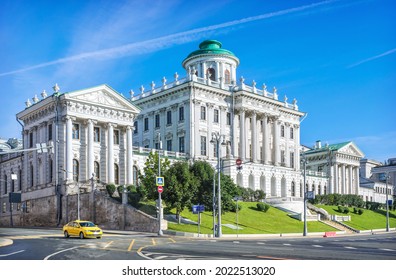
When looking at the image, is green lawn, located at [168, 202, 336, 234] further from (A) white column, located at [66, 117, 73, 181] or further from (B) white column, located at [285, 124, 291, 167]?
(B) white column, located at [285, 124, 291, 167]

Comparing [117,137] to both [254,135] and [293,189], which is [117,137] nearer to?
[254,135]

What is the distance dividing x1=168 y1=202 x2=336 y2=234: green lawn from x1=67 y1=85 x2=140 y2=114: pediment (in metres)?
15.6

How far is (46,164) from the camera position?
6025cm

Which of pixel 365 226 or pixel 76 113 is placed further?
pixel 365 226

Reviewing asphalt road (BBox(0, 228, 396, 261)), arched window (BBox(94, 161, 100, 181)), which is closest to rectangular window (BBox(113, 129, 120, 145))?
arched window (BBox(94, 161, 100, 181))

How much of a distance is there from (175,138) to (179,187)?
28383 mm

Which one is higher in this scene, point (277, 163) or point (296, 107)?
point (296, 107)

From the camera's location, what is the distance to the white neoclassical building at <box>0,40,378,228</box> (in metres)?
59.3

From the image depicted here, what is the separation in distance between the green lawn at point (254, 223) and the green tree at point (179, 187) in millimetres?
2025

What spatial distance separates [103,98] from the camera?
62281 mm
